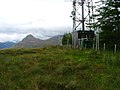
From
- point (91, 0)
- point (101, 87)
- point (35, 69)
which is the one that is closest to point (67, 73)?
point (35, 69)

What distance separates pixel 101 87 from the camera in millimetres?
11867

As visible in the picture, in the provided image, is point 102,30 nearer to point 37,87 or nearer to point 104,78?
point 104,78

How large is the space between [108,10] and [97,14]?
2.12m

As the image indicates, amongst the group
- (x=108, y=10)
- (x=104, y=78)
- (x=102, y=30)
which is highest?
(x=108, y=10)

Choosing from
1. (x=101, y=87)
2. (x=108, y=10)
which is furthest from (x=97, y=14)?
(x=101, y=87)

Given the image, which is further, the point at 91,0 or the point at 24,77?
the point at 91,0

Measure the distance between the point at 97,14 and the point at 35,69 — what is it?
1855cm

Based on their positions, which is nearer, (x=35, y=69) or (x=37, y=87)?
(x=37, y=87)

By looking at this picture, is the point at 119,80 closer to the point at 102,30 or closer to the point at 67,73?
the point at 67,73

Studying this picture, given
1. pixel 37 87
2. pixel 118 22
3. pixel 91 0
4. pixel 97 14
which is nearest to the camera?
pixel 37 87

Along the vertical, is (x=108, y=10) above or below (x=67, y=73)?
above

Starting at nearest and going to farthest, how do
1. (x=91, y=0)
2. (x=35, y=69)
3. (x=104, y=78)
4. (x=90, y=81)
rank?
1. (x=90, y=81)
2. (x=104, y=78)
3. (x=35, y=69)
4. (x=91, y=0)

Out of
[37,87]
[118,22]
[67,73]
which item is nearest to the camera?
[37,87]

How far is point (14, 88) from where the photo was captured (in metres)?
11.9
